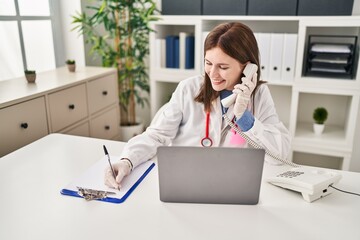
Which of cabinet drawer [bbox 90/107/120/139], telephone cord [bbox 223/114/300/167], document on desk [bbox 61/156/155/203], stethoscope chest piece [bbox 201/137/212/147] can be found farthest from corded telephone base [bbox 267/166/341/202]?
Result: cabinet drawer [bbox 90/107/120/139]

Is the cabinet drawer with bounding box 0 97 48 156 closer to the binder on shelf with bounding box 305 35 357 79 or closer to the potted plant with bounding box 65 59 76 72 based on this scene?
the potted plant with bounding box 65 59 76 72

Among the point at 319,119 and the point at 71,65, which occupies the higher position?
the point at 71,65

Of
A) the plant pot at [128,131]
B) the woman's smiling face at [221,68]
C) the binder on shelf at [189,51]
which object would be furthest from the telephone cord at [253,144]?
the plant pot at [128,131]

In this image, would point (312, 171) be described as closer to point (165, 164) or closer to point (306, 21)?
point (165, 164)

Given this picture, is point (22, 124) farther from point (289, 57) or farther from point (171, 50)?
point (289, 57)

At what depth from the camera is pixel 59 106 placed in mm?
2236

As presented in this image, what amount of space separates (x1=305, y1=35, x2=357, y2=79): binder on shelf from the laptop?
1.84 meters

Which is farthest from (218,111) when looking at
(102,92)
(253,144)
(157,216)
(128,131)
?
(128,131)

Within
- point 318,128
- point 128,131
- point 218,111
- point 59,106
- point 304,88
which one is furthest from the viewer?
point 128,131

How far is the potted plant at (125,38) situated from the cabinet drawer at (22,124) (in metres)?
1.13

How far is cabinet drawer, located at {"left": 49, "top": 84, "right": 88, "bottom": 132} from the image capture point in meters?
2.19

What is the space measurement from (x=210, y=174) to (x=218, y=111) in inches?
19.9

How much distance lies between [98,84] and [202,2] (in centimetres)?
107

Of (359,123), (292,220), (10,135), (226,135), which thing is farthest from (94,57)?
(292,220)
